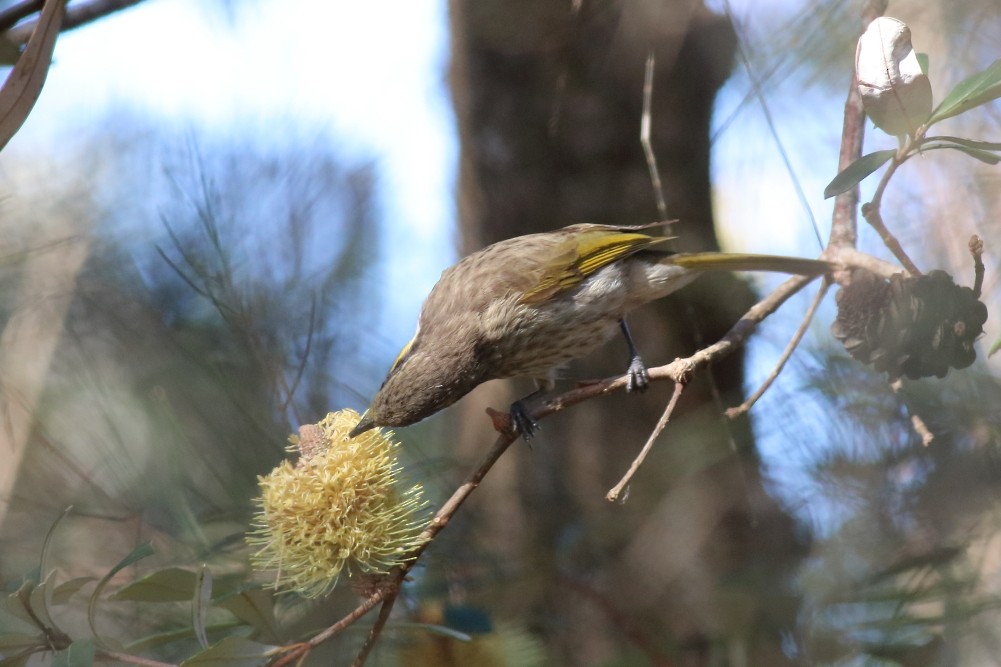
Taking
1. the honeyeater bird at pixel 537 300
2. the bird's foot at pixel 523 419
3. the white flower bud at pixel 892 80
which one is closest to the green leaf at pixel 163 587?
the honeyeater bird at pixel 537 300

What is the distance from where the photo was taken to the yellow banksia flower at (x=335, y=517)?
3.95 feet

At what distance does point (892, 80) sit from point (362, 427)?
945mm

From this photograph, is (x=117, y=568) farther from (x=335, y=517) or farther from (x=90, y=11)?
(x=90, y=11)

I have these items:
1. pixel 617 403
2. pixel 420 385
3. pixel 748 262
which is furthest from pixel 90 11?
pixel 617 403

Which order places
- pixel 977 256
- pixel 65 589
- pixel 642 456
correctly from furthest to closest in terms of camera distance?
pixel 65 589
pixel 642 456
pixel 977 256

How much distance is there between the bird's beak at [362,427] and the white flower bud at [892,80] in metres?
0.91

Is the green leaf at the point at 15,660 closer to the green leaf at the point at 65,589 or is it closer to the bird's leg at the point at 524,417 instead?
the green leaf at the point at 65,589

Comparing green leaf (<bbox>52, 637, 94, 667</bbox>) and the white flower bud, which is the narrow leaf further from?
the white flower bud

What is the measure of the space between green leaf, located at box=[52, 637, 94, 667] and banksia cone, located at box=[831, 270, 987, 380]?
4.04ft

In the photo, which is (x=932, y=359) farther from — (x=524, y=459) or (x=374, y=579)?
(x=524, y=459)

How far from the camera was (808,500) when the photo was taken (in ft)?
5.80

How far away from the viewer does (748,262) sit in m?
1.71

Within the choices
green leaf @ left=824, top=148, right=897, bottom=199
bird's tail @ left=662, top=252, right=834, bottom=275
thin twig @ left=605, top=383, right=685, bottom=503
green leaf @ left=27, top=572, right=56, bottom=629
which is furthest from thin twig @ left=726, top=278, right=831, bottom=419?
green leaf @ left=27, top=572, right=56, bottom=629

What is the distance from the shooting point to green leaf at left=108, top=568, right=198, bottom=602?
122 cm
